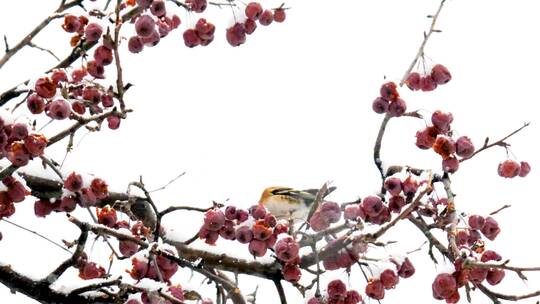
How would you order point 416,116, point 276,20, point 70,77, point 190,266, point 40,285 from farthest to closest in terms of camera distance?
point 276,20 < point 70,77 < point 416,116 < point 40,285 < point 190,266

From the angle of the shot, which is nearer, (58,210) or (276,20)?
(58,210)

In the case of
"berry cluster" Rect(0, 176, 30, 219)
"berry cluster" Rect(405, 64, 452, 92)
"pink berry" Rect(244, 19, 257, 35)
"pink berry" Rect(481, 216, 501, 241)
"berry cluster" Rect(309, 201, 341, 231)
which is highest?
"pink berry" Rect(244, 19, 257, 35)

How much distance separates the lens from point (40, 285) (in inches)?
121

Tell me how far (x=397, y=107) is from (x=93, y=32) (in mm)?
1439

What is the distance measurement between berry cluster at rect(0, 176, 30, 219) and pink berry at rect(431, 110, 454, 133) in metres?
1.75

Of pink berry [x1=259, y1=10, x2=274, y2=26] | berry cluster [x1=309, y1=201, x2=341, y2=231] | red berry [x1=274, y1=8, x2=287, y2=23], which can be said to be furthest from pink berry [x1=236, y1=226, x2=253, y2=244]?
red berry [x1=274, y1=8, x2=287, y2=23]

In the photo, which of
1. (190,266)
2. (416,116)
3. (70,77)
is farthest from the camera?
(70,77)

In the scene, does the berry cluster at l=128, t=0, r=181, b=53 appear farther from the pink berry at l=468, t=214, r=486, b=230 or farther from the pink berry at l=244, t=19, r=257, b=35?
the pink berry at l=468, t=214, r=486, b=230

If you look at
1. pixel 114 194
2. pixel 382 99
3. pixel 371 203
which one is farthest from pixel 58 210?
pixel 382 99

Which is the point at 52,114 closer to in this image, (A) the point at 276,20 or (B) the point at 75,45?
(B) the point at 75,45

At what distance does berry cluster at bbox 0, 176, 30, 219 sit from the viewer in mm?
3080

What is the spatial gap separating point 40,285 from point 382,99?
5.63 ft

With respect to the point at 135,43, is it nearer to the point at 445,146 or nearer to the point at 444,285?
the point at 445,146

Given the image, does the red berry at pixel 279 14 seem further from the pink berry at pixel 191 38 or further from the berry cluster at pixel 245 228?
the berry cluster at pixel 245 228
